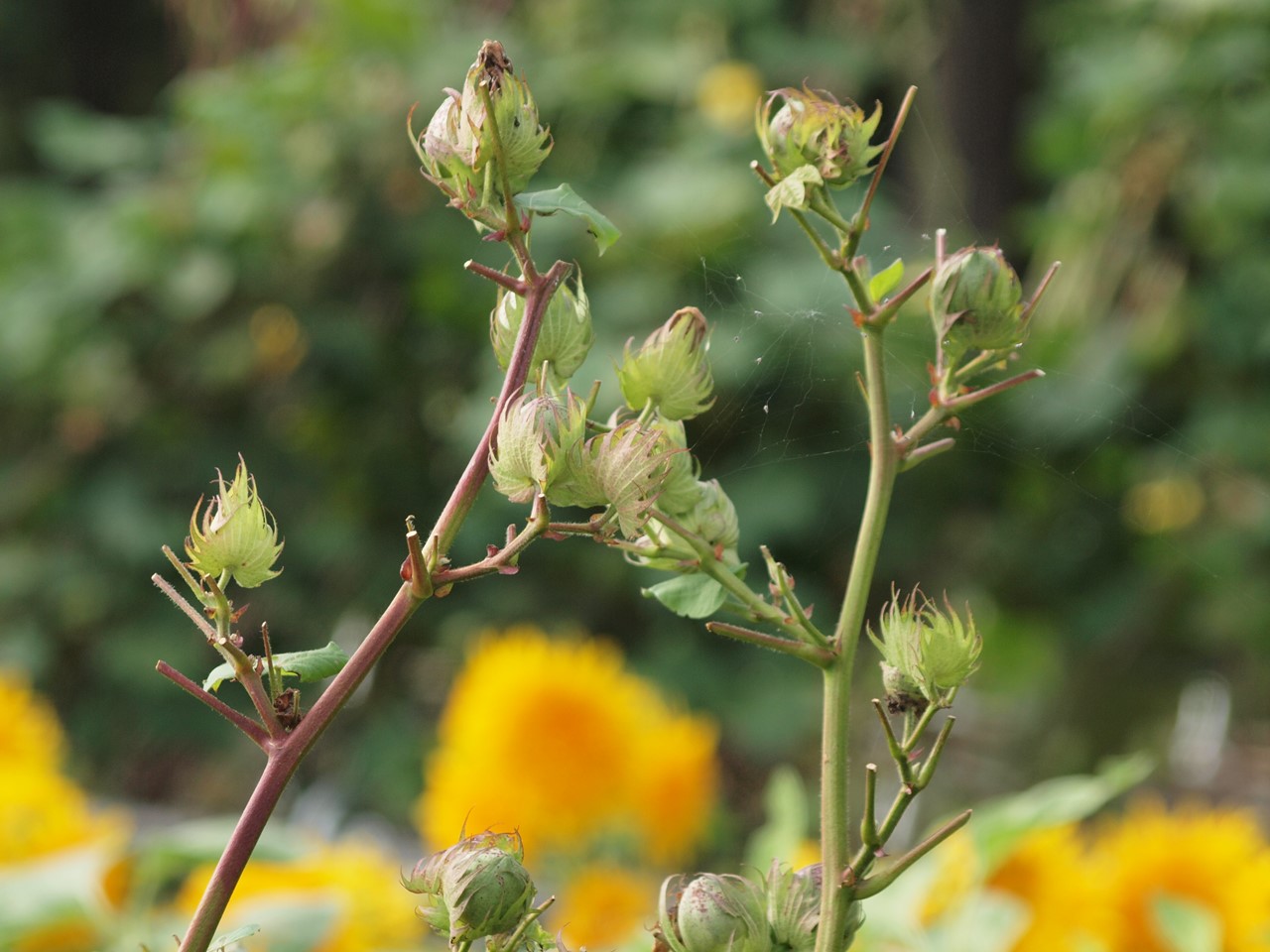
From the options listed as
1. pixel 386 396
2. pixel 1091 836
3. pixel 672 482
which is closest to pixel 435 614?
pixel 386 396

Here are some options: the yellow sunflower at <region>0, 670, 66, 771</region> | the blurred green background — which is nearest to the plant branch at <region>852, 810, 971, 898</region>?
the yellow sunflower at <region>0, 670, 66, 771</region>

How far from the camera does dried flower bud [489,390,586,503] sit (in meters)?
0.17

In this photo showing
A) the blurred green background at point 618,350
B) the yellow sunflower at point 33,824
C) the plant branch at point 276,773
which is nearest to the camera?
the plant branch at point 276,773

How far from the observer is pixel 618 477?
7.0 inches

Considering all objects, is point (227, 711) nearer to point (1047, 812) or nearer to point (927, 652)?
point (927, 652)

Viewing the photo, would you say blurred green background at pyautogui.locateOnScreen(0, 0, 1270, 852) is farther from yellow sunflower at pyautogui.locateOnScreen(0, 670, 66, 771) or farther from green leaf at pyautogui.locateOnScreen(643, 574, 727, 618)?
green leaf at pyautogui.locateOnScreen(643, 574, 727, 618)

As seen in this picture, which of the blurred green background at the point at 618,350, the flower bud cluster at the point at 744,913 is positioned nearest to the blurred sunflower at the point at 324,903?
the flower bud cluster at the point at 744,913

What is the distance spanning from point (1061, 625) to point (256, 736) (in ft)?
3.72

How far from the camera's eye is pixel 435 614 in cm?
123

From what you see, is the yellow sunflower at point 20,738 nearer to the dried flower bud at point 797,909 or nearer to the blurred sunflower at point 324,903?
the blurred sunflower at point 324,903

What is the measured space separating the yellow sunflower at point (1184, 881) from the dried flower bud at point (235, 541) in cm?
32

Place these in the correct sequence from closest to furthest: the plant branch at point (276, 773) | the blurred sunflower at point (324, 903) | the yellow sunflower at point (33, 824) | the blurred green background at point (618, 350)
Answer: the plant branch at point (276, 773) → the blurred sunflower at point (324, 903) → the yellow sunflower at point (33, 824) → the blurred green background at point (618, 350)

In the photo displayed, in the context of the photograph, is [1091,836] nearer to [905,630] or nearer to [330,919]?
[330,919]

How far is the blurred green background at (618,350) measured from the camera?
1.09 meters
